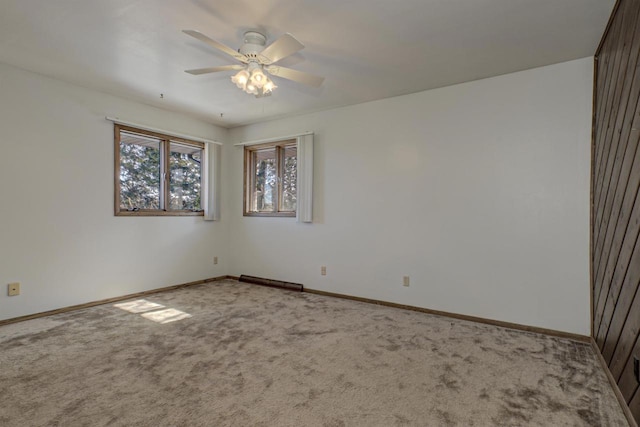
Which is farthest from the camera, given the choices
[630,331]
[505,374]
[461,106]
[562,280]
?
[461,106]

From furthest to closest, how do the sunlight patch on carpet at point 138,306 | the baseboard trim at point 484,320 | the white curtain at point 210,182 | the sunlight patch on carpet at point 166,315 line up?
1. the white curtain at point 210,182
2. the sunlight patch on carpet at point 138,306
3. the sunlight patch on carpet at point 166,315
4. the baseboard trim at point 484,320

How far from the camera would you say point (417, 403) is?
1.88m

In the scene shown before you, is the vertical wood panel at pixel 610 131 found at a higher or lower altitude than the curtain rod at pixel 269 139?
lower

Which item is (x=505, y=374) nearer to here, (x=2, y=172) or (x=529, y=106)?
(x=529, y=106)

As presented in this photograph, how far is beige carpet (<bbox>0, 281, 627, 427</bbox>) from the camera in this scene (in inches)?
69.2

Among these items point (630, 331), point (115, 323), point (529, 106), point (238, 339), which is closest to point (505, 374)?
point (630, 331)

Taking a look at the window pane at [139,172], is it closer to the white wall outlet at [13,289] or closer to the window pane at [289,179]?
the white wall outlet at [13,289]

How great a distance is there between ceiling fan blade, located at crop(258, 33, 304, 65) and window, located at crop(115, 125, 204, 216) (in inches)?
106

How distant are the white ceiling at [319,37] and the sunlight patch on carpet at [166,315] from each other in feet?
8.28

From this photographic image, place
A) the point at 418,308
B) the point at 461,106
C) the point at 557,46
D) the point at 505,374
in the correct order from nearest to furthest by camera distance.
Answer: the point at 505,374 < the point at 557,46 < the point at 461,106 < the point at 418,308

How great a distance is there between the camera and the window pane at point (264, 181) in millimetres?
5113

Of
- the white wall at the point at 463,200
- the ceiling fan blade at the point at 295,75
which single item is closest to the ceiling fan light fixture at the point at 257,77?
the ceiling fan blade at the point at 295,75

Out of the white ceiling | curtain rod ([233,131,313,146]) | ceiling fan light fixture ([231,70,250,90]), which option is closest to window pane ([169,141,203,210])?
curtain rod ([233,131,313,146])

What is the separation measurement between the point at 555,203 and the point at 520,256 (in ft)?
1.91
